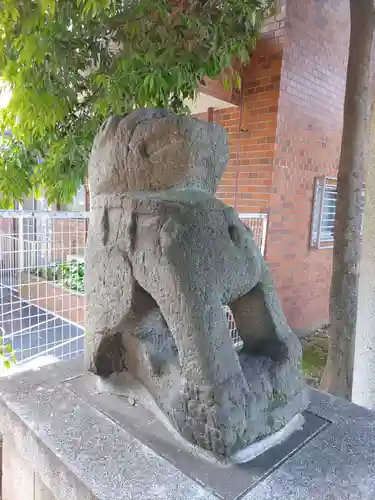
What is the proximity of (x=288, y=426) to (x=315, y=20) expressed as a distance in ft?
12.6

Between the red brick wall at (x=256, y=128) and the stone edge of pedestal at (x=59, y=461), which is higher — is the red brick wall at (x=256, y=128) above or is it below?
above

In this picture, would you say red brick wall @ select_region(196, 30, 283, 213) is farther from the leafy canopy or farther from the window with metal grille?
the leafy canopy

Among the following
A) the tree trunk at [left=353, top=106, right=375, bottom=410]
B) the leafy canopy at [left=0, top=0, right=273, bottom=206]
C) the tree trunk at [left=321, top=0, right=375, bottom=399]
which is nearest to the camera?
the leafy canopy at [left=0, top=0, right=273, bottom=206]

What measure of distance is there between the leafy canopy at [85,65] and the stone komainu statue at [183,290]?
0.62 m

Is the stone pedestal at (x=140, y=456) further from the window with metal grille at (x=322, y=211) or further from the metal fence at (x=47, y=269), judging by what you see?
the window with metal grille at (x=322, y=211)

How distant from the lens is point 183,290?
1.07 metres

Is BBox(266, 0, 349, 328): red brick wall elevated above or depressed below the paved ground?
above

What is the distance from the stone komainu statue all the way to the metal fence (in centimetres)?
107

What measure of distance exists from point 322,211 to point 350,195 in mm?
2023

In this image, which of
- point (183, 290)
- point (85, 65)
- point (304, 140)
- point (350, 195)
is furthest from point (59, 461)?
point (304, 140)

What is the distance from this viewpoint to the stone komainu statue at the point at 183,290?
106 cm

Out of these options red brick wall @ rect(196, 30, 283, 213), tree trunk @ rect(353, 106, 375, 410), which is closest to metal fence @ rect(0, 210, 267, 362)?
red brick wall @ rect(196, 30, 283, 213)

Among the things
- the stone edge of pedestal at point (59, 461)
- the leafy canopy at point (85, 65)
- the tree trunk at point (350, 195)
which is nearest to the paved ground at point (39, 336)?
the leafy canopy at point (85, 65)

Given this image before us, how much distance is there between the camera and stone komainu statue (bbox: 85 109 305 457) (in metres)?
1.06
